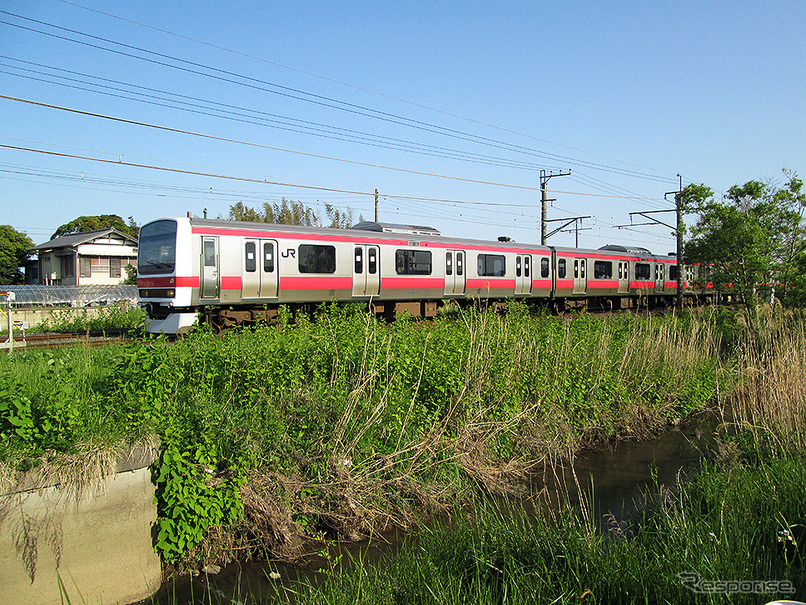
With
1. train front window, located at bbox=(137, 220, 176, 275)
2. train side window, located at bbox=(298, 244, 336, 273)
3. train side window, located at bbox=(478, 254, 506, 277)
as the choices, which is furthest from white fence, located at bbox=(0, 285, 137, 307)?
train side window, located at bbox=(478, 254, 506, 277)

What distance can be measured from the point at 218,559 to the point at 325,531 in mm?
1025

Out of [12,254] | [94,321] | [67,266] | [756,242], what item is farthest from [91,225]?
[756,242]

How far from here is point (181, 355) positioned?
20.7 feet

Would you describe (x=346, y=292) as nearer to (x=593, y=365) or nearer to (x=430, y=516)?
(x=593, y=365)

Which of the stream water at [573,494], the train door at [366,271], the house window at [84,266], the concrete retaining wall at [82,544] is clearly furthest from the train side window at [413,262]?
the house window at [84,266]

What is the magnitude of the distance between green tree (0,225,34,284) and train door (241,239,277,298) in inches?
1597

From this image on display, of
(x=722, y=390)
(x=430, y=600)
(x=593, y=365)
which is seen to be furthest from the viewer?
(x=722, y=390)

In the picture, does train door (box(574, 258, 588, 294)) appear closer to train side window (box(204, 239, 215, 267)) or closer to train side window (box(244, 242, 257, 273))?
train side window (box(244, 242, 257, 273))

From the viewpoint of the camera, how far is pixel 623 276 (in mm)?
25578

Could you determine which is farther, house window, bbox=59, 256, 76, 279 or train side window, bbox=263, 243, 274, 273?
house window, bbox=59, 256, 76, 279

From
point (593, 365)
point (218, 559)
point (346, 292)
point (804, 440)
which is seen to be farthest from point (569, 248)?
point (218, 559)

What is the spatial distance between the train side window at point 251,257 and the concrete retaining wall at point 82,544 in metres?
8.78

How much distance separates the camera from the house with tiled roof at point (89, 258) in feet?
125

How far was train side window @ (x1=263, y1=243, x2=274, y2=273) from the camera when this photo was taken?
13430 millimetres
